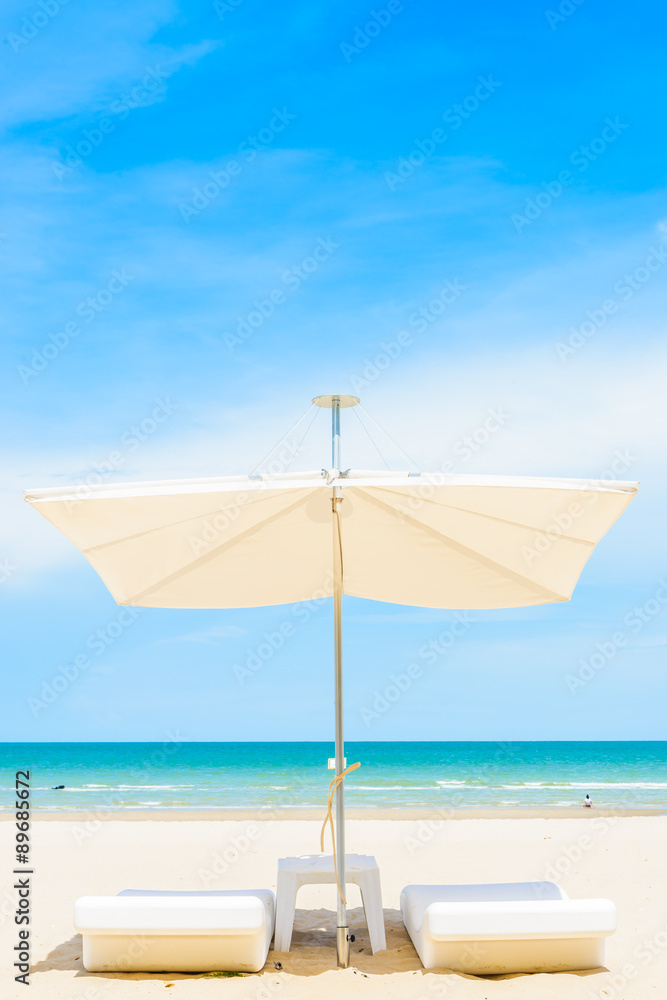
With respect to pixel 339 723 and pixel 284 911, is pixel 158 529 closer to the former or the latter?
pixel 339 723

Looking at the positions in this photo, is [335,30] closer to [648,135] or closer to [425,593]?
[648,135]

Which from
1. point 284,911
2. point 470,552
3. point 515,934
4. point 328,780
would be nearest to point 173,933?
point 284,911

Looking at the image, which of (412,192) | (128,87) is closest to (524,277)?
(412,192)

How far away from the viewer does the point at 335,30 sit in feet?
19.7

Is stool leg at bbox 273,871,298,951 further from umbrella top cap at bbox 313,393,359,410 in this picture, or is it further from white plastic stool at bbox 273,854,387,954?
umbrella top cap at bbox 313,393,359,410

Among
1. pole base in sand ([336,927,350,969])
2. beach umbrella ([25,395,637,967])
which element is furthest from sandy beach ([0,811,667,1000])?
beach umbrella ([25,395,637,967])

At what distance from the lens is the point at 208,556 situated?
3.97 metres

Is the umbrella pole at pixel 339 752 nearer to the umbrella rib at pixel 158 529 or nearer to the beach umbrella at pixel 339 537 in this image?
the beach umbrella at pixel 339 537

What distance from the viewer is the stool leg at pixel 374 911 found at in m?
4.02

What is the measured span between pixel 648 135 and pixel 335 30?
3128mm

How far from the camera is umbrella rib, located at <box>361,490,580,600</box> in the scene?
362cm

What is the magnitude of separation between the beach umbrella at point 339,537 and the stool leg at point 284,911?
12.7 inches

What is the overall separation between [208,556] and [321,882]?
1.75 m

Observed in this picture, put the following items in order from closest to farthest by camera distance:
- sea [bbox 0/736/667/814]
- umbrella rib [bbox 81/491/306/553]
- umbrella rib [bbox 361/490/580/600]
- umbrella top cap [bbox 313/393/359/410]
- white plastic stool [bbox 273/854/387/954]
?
1. umbrella rib [bbox 81/491/306/553]
2. umbrella rib [bbox 361/490/580/600]
3. umbrella top cap [bbox 313/393/359/410]
4. white plastic stool [bbox 273/854/387/954]
5. sea [bbox 0/736/667/814]
